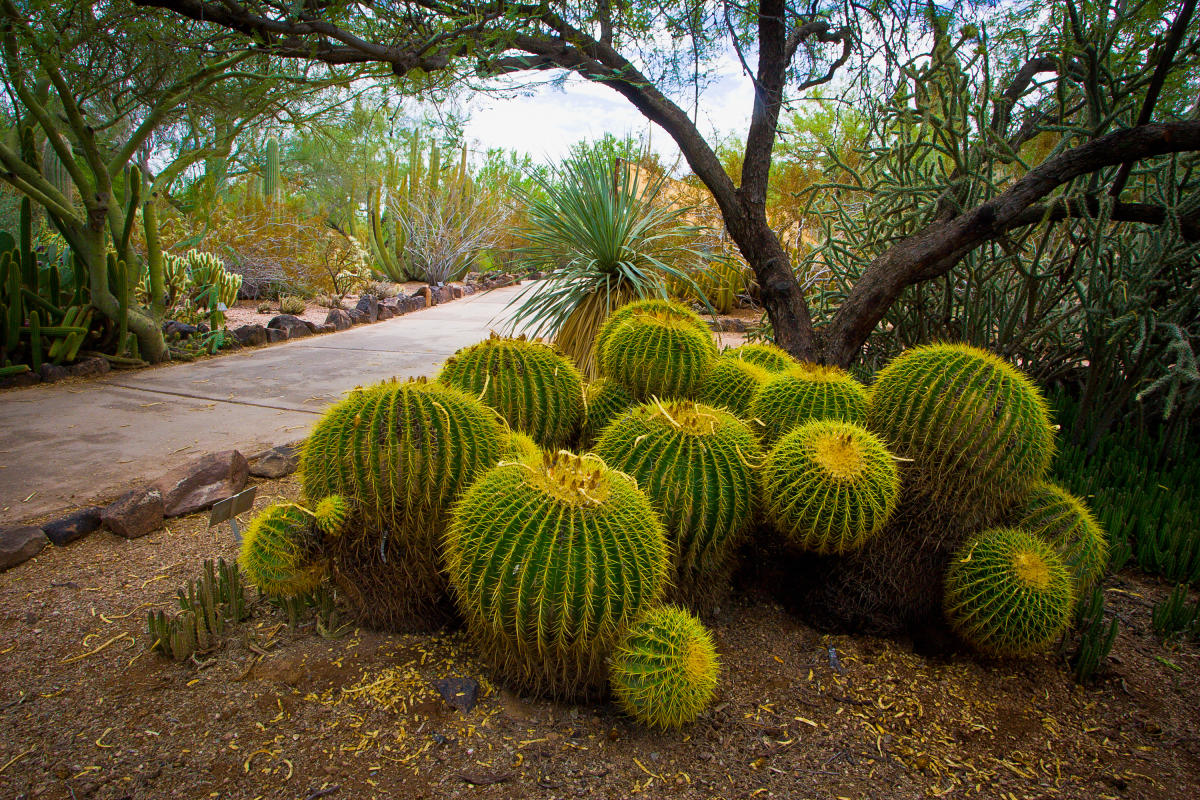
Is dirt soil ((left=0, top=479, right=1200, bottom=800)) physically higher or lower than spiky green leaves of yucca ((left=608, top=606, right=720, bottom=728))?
lower

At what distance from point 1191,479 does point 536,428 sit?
3325 millimetres

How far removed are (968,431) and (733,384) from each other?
828 millimetres

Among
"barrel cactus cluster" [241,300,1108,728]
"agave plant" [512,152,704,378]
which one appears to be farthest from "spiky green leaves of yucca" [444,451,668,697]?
"agave plant" [512,152,704,378]

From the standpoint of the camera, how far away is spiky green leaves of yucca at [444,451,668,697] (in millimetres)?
1695

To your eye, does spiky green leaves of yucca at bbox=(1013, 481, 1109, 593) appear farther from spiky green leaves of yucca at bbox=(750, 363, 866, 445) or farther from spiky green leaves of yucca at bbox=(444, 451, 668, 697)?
spiky green leaves of yucca at bbox=(444, 451, 668, 697)

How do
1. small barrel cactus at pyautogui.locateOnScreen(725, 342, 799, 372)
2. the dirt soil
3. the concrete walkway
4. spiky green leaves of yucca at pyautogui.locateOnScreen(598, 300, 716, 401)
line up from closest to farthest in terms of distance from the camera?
the dirt soil
spiky green leaves of yucca at pyautogui.locateOnScreen(598, 300, 716, 401)
small barrel cactus at pyautogui.locateOnScreen(725, 342, 799, 372)
the concrete walkway

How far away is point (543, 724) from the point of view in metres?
1.83

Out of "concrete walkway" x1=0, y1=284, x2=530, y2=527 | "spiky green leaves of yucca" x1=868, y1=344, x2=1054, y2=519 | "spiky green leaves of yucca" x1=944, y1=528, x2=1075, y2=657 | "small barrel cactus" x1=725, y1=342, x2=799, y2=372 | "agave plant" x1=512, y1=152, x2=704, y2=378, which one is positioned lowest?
"spiky green leaves of yucca" x1=944, y1=528, x2=1075, y2=657

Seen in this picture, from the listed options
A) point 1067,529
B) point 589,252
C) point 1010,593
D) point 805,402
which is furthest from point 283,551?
point 589,252

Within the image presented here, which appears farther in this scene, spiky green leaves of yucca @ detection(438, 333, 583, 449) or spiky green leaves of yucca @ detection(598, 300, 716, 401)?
spiky green leaves of yucca @ detection(598, 300, 716, 401)

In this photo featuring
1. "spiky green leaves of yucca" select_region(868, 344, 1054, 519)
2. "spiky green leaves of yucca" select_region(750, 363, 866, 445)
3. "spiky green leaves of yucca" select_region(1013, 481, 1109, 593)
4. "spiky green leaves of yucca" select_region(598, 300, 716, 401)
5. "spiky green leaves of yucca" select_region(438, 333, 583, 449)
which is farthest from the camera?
"spiky green leaves of yucca" select_region(598, 300, 716, 401)

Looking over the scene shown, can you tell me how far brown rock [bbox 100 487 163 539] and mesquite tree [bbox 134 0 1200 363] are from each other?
8.24 ft

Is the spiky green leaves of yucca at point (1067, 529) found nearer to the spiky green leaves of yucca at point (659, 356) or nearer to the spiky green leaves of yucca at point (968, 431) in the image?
the spiky green leaves of yucca at point (968, 431)

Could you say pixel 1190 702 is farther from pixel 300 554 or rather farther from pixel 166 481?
pixel 166 481
